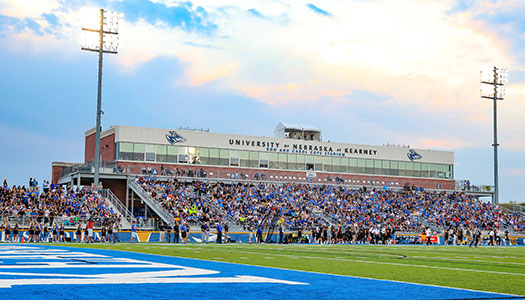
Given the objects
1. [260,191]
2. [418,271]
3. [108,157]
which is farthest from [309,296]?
[108,157]

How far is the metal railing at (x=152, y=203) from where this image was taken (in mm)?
43531

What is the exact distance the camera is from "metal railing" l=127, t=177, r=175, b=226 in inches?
1714

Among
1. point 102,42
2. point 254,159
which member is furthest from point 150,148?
point 102,42

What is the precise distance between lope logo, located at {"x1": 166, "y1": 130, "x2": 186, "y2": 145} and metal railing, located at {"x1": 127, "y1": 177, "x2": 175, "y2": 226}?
20.4 feet

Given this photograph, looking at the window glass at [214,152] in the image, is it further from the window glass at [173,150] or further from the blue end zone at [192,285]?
the blue end zone at [192,285]

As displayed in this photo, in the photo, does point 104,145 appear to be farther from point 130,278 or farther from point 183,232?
point 130,278

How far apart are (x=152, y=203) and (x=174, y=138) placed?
36.3ft

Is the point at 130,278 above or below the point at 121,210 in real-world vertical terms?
below

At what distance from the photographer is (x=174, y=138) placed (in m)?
56.1

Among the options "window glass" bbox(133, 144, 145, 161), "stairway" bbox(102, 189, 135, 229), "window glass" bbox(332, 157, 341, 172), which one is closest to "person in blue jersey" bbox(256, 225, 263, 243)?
"stairway" bbox(102, 189, 135, 229)

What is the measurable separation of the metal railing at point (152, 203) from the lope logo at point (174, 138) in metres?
6.21

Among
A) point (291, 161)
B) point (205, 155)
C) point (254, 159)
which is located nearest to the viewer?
point (205, 155)

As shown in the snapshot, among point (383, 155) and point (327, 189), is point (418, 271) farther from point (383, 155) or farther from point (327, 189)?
point (383, 155)

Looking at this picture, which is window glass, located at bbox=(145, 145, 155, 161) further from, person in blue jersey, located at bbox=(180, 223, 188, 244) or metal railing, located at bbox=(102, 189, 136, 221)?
person in blue jersey, located at bbox=(180, 223, 188, 244)
